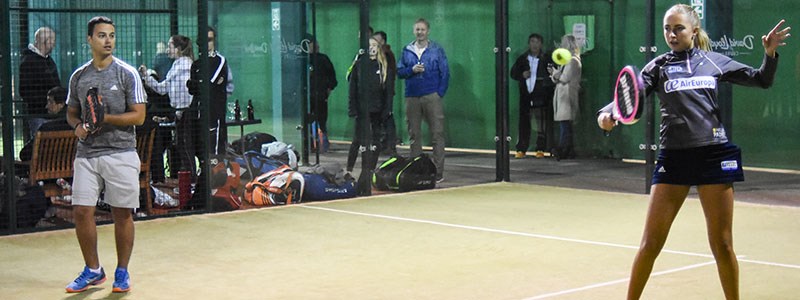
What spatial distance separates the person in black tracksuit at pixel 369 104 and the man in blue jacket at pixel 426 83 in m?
0.30

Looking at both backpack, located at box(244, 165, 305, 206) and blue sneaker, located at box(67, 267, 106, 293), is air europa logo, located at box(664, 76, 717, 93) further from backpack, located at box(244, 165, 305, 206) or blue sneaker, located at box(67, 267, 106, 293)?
backpack, located at box(244, 165, 305, 206)

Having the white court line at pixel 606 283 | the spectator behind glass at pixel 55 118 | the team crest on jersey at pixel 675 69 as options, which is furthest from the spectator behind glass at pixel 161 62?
the team crest on jersey at pixel 675 69

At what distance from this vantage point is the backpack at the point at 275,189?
472 inches

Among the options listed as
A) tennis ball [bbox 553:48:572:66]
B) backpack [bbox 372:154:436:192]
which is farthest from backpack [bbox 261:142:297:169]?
tennis ball [bbox 553:48:572:66]

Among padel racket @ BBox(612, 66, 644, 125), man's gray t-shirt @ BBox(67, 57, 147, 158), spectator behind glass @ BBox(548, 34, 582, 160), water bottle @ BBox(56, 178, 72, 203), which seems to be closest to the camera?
padel racket @ BBox(612, 66, 644, 125)

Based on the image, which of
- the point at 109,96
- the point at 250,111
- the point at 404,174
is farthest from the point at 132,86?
the point at 404,174

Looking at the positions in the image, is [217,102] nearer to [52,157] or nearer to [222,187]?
[222,187]

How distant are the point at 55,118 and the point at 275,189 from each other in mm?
2348

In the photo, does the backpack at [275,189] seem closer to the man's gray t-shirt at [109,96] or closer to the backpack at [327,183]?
the backpack at [327,183]

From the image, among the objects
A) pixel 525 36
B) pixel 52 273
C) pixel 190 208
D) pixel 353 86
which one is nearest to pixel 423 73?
pixel 353 86

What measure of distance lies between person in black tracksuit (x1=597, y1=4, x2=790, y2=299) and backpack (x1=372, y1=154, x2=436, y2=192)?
6919 mm

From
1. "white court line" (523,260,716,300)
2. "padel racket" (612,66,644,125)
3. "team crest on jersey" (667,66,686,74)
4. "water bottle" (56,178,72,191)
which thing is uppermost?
"team crest on jersey" (667,66,686,74)

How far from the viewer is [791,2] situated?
14188 millimetres

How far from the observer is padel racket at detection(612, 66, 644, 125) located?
5867 millimetres
